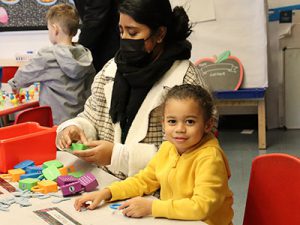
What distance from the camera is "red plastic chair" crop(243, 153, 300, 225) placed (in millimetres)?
1547

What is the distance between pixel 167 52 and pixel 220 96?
2699 millimetres

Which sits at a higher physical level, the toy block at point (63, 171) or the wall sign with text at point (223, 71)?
the toy block at point (63, 171)

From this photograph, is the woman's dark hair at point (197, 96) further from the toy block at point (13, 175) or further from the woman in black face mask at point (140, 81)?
the toy block at point (13, 175)

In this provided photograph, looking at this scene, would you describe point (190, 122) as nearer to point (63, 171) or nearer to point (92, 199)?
point (92, 199)

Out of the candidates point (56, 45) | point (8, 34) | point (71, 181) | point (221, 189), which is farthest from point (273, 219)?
point (8, 34)

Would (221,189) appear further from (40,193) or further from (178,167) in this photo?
(40,193)

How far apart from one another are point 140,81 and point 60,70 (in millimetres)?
1600

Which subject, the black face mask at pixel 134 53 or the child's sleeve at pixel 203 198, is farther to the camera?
the black face mask at pixel 134 53

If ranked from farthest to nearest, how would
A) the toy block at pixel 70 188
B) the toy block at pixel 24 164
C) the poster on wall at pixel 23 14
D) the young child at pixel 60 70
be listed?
the poster on wall at pixel 23 14, the young child at pixel 60 70, the toy block at pixel 24 164, the toy block at pixel 70 188

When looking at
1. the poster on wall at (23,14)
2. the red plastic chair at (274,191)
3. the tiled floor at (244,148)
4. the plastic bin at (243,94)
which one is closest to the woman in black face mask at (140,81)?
the red plastic chair at (274,191)

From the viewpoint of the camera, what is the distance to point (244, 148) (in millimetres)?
4500

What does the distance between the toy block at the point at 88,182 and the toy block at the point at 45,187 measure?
3.4 inches

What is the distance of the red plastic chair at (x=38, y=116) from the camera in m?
2.94

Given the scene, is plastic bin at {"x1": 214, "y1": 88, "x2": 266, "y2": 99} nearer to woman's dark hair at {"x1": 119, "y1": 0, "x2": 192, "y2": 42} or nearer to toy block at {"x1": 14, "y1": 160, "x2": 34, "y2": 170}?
woman's dark hair at {"x1": 119, "y1": 0, "x2": 192, "y2": 42}
